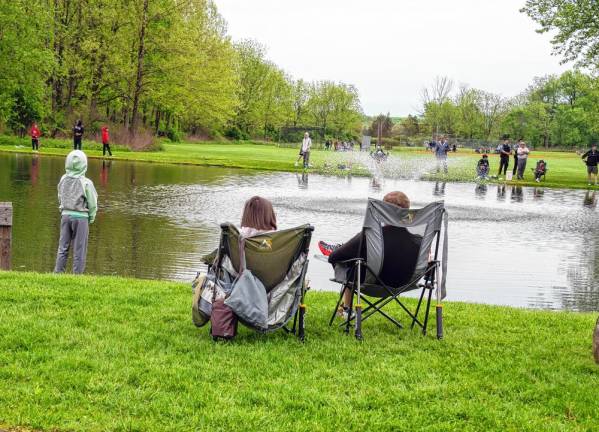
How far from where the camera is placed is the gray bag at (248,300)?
5.46 meters

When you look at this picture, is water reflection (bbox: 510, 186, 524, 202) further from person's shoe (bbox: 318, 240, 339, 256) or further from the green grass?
person's shoe (bbox: 318, 240, 339, 256)

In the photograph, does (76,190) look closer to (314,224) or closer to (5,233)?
(5,233)

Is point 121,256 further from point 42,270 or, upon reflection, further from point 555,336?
point 555,336

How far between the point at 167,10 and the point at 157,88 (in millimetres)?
5721

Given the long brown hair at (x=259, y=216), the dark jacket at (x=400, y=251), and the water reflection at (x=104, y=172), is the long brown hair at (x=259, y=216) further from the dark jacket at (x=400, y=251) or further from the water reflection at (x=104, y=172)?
the water reflection at (x=104, y=172)

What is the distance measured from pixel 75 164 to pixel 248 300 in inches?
160

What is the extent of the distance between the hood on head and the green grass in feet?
6.88

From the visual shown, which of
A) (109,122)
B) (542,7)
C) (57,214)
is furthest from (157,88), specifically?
(57,214)

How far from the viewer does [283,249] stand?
18.9 feet

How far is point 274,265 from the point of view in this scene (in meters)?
5.75

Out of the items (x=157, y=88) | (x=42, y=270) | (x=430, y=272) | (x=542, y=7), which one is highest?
(x=542, y=7)

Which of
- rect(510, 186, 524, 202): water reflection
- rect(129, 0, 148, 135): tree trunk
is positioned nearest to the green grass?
rect(510, 186, 524, 202): water reflection

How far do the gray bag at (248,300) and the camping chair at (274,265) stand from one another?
3.7 inches

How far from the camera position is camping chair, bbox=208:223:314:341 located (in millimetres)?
5648
